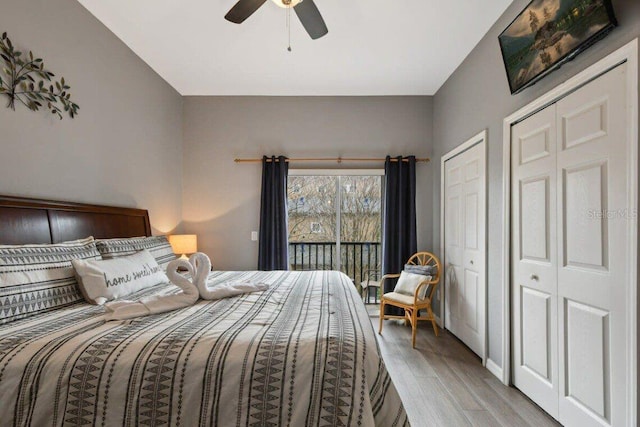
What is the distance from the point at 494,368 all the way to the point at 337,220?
7.62 feet

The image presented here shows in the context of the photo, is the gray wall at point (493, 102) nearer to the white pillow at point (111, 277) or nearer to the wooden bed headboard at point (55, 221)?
the white pillow at point (111, 277)

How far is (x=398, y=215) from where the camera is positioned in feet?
13.1

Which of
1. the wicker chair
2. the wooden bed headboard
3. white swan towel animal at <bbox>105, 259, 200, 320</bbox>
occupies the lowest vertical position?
the wicker chair

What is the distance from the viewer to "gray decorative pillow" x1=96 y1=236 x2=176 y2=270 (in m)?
2.24

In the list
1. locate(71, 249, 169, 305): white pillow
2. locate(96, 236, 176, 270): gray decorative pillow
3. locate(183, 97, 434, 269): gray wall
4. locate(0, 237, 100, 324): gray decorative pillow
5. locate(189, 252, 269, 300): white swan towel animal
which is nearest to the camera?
locate(0, 237, 100, 324): gray decorative pillow

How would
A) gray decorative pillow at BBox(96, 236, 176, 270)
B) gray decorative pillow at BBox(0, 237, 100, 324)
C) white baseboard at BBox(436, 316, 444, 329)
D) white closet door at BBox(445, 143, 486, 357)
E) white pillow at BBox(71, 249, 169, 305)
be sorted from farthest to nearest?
white baseboard at BBox(436, 316, 444, 329) < white closet door at BBox(445, 143, 486, 357) < gray decorative pillow at BBox(96, 236, 176, 270) < white pillow at BBox(71, 249, 169, 305) < gray decorative pillow at BBox(0, 237, 100, 324)

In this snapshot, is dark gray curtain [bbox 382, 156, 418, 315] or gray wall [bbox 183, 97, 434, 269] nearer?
dark gray curtain [bbox 382, 156, 418, 315]

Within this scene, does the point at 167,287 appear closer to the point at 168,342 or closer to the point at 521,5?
the point at 168,342

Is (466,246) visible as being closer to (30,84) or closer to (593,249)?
(593,249)

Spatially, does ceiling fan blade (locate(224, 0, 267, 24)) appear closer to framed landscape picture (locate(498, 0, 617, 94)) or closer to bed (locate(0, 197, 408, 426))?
framed landscape picture (locate(498, 0, 617, 94))

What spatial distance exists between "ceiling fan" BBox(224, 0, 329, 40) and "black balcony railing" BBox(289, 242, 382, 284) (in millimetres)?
2678

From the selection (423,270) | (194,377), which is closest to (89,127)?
(194,377)

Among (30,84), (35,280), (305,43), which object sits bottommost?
(35,280)

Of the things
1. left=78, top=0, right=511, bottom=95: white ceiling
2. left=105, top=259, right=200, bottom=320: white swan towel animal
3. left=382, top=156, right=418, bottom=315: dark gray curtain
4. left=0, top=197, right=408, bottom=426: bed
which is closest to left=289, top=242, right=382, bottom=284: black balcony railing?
left=382, top=156, right=418, bottom=315: dark gray curtain
